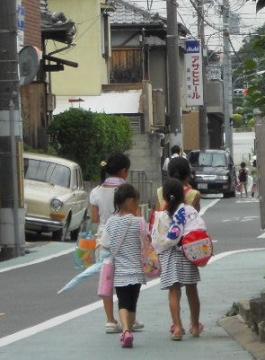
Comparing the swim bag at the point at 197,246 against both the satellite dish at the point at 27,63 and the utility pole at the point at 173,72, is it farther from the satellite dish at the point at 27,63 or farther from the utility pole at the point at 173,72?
the utility pole at the point at 173,72

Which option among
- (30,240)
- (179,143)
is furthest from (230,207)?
(30,240)

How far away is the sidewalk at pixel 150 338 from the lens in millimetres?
9906

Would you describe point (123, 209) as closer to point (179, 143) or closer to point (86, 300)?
point (86, 300)

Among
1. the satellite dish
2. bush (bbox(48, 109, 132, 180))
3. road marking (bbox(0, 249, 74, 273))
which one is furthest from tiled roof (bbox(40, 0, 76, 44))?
road marking (bbox(0, 249, 74, 273))

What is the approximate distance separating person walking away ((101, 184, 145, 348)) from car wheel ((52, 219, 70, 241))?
45.8 ft

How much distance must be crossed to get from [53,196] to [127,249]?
1387cm

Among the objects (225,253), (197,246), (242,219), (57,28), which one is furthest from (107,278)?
(57,28)

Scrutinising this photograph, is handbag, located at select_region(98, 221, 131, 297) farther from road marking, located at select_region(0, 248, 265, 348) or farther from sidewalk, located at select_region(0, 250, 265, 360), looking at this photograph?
road marking, located at select_region(0, 248, 265, 348)

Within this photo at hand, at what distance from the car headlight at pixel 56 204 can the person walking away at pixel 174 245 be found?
1377 cm

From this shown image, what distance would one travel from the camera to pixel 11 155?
66.9 feet

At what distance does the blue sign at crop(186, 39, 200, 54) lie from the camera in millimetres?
48062

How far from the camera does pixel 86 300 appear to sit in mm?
14000

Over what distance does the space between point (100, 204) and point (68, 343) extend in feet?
6.79

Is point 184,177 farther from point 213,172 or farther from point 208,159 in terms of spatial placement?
point 208,159
